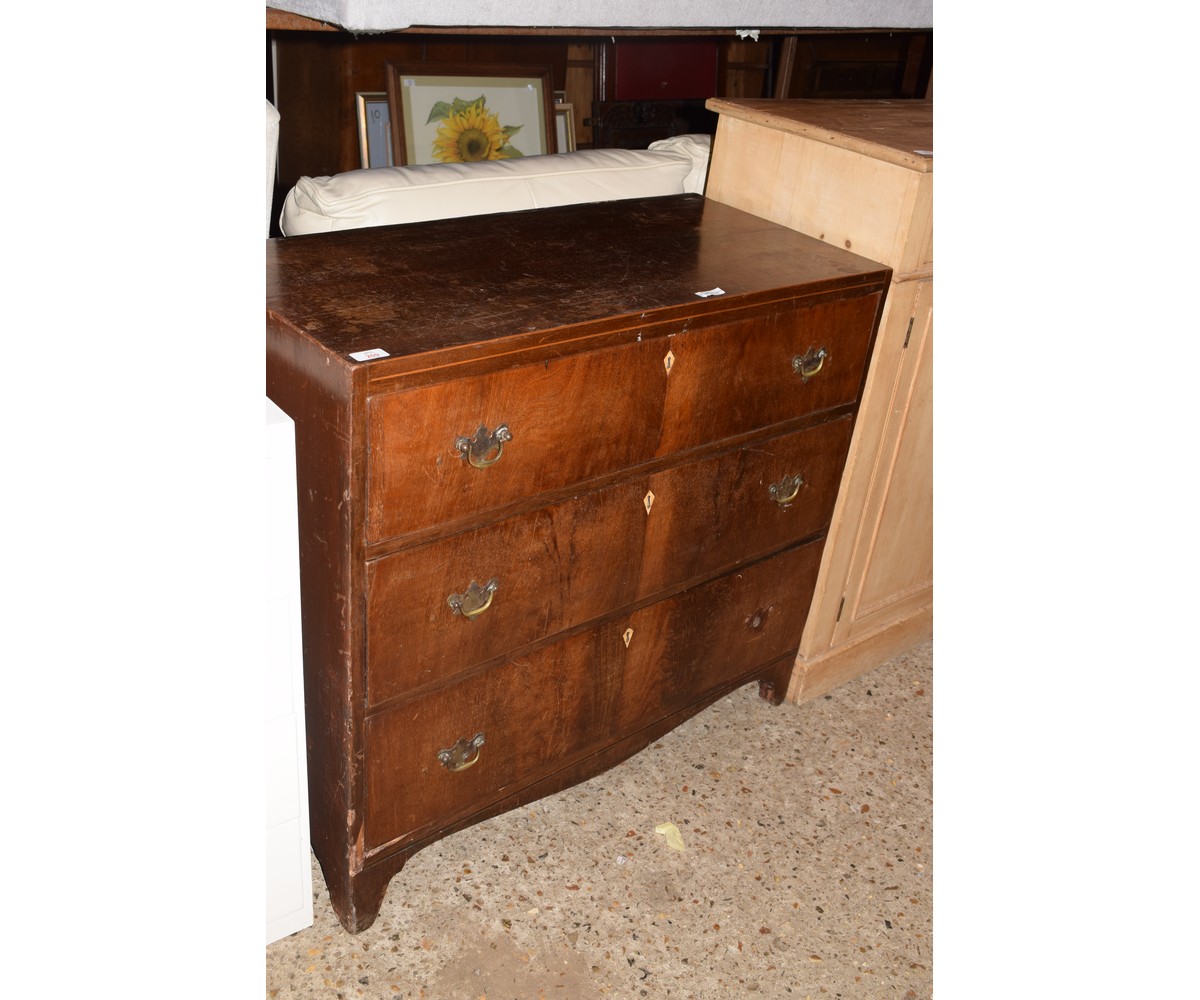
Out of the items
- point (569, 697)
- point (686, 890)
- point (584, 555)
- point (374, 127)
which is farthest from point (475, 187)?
point (374, 127)

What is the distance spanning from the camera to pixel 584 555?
1.72m

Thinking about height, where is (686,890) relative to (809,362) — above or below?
below

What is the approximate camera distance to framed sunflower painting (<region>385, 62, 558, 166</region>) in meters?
3.92

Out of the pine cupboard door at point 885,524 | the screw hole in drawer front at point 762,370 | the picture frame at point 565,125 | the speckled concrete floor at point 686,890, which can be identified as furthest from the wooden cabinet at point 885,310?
the picture frame at point 565,125

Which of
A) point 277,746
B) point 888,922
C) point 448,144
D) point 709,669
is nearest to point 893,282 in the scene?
point 709,669

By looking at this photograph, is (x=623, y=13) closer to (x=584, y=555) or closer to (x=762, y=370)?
(x=762, y=370)

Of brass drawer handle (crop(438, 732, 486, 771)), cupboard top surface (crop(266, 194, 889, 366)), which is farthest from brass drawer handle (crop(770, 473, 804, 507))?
brass drawer handle (crop(438, 732, 486, 771))

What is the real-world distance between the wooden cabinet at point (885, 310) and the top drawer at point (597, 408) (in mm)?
136

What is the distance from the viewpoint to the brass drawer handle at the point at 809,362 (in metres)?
1.86

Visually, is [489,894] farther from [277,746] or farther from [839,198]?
[839,198]

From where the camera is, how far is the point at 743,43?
5.39m

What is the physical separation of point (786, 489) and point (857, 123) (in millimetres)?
745

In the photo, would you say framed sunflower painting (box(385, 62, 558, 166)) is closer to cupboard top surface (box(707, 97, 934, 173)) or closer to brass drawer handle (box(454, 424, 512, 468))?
cupboard top surface (box(707, 97, 934, 173))

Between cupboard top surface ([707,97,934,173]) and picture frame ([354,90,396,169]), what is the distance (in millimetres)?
2331
